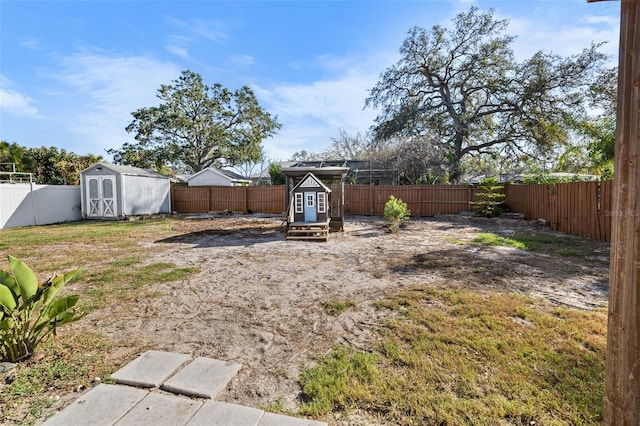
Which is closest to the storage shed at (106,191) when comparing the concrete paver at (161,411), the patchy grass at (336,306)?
the patchy grass at (336,306)

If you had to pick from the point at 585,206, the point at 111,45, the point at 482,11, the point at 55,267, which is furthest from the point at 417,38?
the point at 55,267

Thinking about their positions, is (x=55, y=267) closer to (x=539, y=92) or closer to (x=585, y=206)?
(x=585, y=206)

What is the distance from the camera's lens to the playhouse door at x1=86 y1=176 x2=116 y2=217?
14211 millimetres

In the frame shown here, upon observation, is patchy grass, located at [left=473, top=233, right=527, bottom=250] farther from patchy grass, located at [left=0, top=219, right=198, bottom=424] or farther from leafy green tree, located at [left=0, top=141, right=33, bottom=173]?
leafy green tree, located at [left=0, top=141, right=33, bottom=173]

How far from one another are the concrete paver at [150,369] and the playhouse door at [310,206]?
23.4 ft

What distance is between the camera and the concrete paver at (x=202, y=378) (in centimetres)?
204

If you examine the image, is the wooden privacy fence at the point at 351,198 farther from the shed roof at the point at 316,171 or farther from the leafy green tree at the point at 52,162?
the leafy green tree at the point at 52,162

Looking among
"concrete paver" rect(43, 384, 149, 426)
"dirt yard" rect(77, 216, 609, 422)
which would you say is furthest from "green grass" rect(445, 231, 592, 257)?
"concrete paver" rect(43, 384, 149, 426)

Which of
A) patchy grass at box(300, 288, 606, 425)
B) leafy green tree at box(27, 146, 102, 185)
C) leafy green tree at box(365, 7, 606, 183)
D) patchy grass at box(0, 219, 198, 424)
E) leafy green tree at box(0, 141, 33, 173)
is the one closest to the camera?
patchy grass at box(300, 288, 606, 425)

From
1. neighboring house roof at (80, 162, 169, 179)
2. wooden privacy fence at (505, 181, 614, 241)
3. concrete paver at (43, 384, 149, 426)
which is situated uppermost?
neighboring house roof at (80, 162, 169, 179)

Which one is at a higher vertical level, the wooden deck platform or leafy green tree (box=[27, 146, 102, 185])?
leafy green tree (box=[27, 146, 102, 185])

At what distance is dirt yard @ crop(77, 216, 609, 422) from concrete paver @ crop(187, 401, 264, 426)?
0.36ft

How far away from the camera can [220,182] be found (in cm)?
2205

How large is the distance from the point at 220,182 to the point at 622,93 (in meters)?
22.8
